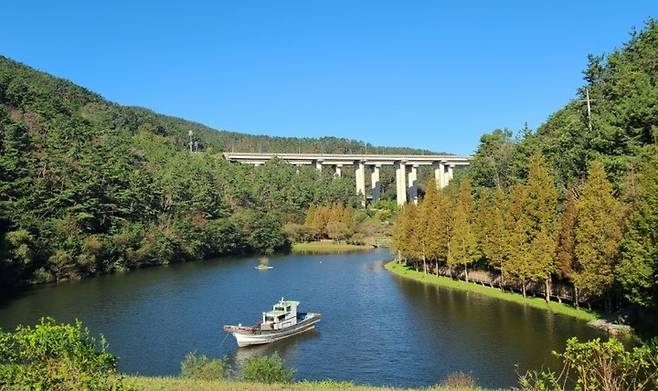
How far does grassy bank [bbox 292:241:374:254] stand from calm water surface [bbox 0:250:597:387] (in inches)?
1056

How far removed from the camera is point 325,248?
279 ft

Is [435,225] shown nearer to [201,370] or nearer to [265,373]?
[265,373]

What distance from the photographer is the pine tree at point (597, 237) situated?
2862cm

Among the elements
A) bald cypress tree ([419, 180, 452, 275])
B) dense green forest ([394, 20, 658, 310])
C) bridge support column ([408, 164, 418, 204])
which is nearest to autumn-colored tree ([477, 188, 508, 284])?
dense green forest ([394, 20, 658, 310])

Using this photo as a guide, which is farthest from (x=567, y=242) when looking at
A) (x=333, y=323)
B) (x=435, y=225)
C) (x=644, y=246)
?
(x=435, y=225)

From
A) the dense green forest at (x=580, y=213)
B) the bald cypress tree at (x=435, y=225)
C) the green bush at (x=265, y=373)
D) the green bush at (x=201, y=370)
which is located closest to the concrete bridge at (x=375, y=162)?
the dense green forest at (x=580, y=213)

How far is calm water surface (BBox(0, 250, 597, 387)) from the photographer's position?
2450cm

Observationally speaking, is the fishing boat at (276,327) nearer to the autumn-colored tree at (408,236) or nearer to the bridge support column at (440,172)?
the autumn-colored tree at (408,236)

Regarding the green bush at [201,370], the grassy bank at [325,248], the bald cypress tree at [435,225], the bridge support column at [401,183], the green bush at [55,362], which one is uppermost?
the bridge support column at [401,183]

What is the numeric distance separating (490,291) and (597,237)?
12.7m

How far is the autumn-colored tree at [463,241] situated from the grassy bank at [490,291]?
161 cm

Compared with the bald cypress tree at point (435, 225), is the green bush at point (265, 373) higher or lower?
lower

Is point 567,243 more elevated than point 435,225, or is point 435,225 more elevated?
point 435,225

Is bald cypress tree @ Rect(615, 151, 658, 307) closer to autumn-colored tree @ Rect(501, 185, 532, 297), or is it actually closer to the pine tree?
the pine tree
